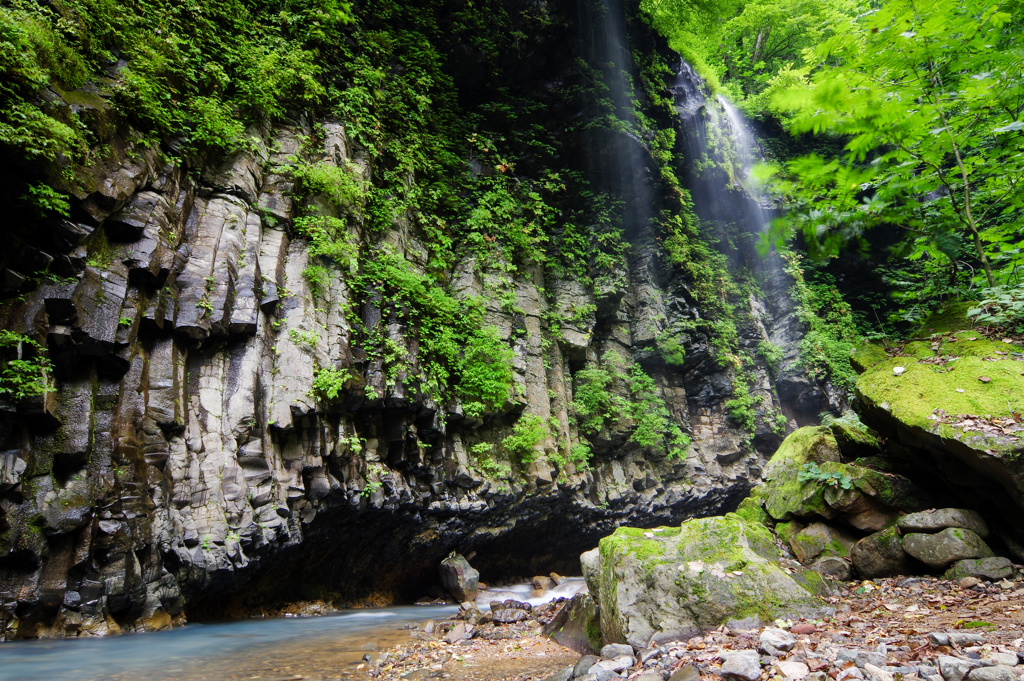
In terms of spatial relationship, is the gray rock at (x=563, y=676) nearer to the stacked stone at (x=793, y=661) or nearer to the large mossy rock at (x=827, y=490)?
the stacked stone at (x=793, y=661)

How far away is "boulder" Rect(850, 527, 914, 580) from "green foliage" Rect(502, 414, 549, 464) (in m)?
6.50

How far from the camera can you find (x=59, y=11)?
20.6ft

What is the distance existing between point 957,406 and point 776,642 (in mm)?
3974

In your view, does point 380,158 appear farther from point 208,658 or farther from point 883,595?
point 883,595

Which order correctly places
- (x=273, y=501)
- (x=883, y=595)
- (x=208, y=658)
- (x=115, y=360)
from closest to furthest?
(x=883, y=595), (x=208, y=658), (x=115, y=360), (x=273, y=501)

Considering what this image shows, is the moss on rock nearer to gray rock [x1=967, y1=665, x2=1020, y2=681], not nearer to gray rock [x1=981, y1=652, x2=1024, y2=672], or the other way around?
gray rock [x1=981, y1=652, x2=1024, y2=672]

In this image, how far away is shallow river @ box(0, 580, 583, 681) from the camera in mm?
4328

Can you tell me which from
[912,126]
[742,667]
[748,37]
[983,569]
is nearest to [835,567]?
[983,569]

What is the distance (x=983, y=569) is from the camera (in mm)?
4602

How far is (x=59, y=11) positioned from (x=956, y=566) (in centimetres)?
1244

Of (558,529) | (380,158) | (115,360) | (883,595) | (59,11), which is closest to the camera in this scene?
(883,595)

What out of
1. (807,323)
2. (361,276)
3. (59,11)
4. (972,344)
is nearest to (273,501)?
(361,276)

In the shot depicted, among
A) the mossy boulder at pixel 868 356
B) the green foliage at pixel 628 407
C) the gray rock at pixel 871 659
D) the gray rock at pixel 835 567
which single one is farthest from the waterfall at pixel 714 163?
the gray rock at pixel 871 659

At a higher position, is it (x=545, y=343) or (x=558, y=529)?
(x=545, y=343)
